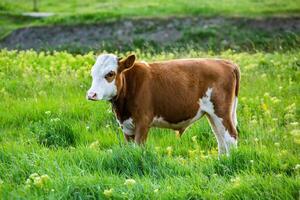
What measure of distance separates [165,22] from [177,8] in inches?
126


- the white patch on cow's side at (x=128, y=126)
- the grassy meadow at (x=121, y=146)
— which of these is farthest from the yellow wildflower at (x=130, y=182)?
the white patch on cow's side at (x=128, y=126)

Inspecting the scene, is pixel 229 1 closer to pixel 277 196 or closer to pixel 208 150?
pixel 208 150

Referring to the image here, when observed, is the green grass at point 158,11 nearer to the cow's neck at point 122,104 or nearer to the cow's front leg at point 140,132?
the cow's neck at point 122,104

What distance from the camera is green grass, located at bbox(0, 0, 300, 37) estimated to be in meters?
35.1

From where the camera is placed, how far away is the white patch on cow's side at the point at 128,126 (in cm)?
836

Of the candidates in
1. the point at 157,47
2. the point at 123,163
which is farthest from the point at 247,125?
the point at 157,47

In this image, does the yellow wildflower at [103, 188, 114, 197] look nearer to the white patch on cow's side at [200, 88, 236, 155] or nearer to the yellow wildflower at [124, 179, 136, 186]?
the yellow wildflower at [124, 179, 136, 186]

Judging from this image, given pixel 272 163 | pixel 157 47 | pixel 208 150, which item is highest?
pixel 272 163

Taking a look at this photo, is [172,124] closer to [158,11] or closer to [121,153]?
[121,153]

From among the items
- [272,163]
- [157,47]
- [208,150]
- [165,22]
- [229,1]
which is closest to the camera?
[272,163]

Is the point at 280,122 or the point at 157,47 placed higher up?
the point at 280,122

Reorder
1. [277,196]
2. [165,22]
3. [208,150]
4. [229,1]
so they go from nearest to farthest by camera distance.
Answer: [277,196]
[208,150]
[165,22]
[229,1]

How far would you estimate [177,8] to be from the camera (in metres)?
36.6

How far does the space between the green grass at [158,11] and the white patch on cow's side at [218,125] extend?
86.6 ft
